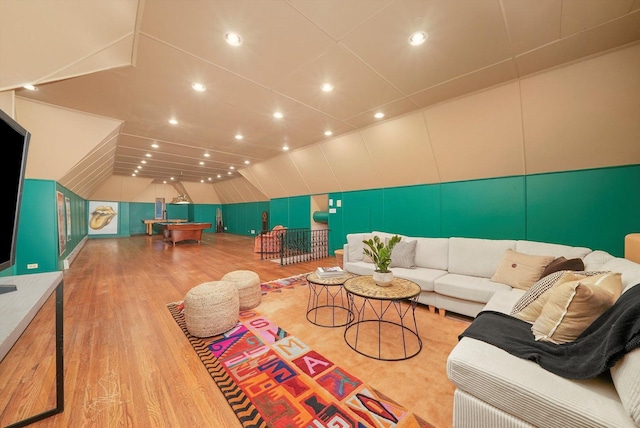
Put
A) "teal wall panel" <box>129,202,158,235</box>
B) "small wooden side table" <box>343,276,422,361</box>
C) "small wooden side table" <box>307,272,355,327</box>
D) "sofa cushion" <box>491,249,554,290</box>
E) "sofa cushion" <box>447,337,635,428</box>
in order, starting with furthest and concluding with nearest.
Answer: "teal wall panel" <box>129,202,158,235</box>
"small wooden side table" <box>307,272,355,327</box>
"sofa cushion" <box>491,249,554,290</box>
"small wooden side table" <box>343,276,422,361</box>
"sofa cushion" <box>447,337,635,428</box>

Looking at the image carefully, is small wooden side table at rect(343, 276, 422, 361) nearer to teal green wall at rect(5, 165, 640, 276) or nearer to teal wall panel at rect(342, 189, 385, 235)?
teal green wall at rect(5, 165, 640, 276)

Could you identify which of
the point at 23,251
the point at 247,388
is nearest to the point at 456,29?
the point at 247,388

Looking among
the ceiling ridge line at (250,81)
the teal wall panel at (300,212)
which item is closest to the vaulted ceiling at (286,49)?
the ceiling ridge line at (250,81)

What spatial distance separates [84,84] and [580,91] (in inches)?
253

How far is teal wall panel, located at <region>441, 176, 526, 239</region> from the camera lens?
3.75 meters

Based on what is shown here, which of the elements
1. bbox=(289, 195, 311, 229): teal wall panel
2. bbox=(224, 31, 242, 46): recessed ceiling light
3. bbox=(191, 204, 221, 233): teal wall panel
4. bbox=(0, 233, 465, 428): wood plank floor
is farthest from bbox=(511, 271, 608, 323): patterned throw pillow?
bbox=(191, 204, 221, 233): teal wall panel

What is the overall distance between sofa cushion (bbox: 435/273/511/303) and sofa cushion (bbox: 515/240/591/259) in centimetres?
65

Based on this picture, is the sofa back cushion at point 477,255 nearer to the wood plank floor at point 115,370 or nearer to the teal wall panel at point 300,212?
the wood plank floor at point 115,370

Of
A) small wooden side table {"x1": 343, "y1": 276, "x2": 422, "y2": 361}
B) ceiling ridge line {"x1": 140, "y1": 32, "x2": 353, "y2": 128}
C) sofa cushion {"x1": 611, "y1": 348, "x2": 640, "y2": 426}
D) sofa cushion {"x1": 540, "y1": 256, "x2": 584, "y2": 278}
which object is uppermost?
ceiling ridge line {"x1": 140, "y1": 32, "x2": 353, "y2": 128}

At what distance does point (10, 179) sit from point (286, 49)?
2.44m

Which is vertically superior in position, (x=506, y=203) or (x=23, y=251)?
(x=506, y=203)

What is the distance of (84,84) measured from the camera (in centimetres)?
304

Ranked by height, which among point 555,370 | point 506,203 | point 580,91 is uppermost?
point 580,91

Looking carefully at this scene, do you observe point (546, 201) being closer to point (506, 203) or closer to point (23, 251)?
point (506, 203)
